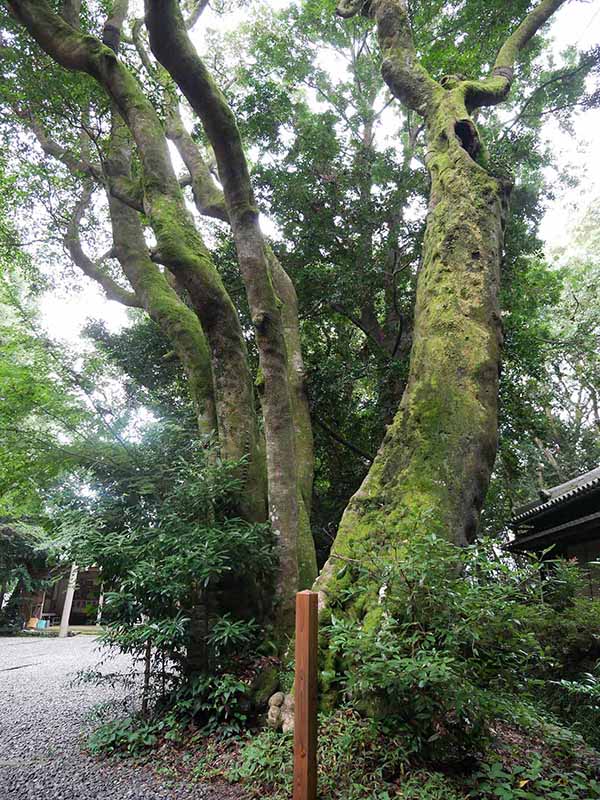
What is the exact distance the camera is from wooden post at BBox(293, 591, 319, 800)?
210 cm

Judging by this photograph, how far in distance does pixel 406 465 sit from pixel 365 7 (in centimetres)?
764

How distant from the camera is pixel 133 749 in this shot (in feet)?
10.8

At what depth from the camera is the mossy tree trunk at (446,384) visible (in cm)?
373

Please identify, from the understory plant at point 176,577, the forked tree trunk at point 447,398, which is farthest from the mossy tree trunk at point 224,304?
the forked tree trunk at point 447,398

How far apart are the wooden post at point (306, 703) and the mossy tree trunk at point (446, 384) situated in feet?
2.50

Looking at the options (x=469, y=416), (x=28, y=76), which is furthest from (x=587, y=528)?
(x=28, y=76)

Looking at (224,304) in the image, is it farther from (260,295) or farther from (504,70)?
(504,70)

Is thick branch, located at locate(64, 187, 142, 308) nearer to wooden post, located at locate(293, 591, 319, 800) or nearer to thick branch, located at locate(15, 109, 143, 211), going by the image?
thick branch, located at locate(15, 109, 143, 211)

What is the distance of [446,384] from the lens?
13.8 ft

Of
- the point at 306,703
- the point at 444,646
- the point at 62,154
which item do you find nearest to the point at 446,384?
the point at 444,646

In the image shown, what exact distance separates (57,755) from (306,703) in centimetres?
241

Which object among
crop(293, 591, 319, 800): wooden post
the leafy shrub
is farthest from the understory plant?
crop(293, 591, 319, 800): wooden post

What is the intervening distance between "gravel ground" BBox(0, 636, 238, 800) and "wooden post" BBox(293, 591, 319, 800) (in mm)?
830

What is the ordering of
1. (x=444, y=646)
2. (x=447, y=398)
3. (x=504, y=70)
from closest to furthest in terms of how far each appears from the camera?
(x=444, y=646) → (x=447, y=398) → (x=504, y=70)
